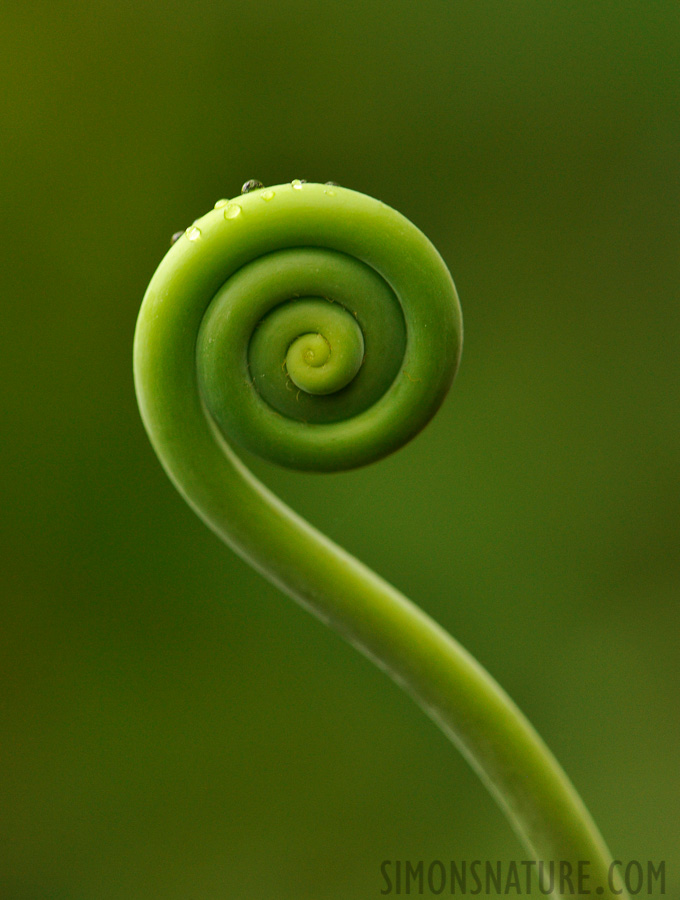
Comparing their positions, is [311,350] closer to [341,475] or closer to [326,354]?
[326,354]

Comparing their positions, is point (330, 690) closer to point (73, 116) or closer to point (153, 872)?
point (153, 872)

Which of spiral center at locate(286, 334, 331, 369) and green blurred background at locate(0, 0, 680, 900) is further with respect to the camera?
green blurred background at locate(0, 0, 680, 900)

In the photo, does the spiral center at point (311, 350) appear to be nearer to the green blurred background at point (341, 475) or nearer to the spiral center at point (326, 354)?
the spiral center at point (326, 354)

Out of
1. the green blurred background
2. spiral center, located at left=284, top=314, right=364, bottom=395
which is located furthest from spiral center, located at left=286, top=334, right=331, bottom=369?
the green blurred background

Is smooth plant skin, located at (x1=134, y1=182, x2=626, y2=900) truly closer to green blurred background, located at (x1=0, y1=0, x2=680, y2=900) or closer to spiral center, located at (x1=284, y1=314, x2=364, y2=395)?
spiral center, located at (x1=284, y1=314, x2=364, y2=395)

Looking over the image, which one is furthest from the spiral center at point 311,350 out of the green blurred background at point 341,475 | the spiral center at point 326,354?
the green blurred background at point 341,475
